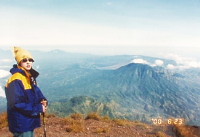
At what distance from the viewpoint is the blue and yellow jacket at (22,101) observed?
6.15m

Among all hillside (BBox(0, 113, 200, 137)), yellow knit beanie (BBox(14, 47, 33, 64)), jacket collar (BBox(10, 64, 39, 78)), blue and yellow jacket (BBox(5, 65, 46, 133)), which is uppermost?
yellow knit beanie (BBox(14, 47, 33, 64))

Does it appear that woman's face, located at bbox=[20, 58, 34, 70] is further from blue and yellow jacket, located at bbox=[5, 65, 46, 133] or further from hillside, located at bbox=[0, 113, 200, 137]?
hillside, located at bbox=[0, 113, 200, 137]

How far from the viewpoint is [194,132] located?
49.9 ft

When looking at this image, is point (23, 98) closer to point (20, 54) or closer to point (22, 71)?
point (22, 71)

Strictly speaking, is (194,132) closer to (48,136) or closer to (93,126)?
(93,126)

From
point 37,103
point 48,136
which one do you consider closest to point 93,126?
point 48,136

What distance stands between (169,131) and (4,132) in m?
8.83

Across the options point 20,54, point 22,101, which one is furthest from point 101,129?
point 20,54

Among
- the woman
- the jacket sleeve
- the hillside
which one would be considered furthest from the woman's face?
the hillside

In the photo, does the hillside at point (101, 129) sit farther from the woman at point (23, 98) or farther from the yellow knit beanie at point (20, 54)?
the yellow knit beanie at point (20, 54)

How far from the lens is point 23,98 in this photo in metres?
6.29

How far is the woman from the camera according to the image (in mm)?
6168

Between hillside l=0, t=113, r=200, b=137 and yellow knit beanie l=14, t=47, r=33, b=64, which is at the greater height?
yellow knit beanie l=14, t=47, r=33, b=64

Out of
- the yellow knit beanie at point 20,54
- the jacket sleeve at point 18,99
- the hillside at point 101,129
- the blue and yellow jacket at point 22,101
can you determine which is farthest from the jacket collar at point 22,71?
the hillside at point 101,129
